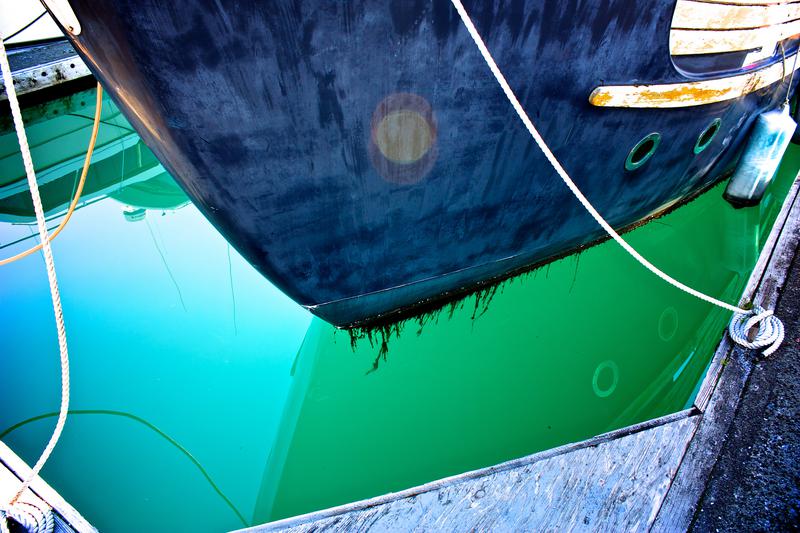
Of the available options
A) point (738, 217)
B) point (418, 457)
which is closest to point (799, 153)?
point (738, 217)

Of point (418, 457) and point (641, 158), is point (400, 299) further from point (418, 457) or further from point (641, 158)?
point (641, 158)

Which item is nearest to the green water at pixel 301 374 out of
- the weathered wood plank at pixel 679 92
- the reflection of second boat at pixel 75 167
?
the reflection of second boat at pixel 75 167

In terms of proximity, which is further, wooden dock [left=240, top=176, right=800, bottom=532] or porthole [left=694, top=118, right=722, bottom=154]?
porthole [left=694, top=118, right=722, bottom=154]

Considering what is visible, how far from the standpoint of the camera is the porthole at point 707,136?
287 cm

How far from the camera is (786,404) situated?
1.99 m

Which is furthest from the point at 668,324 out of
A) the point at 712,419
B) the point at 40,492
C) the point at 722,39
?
the point at 40,492

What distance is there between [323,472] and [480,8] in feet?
7.34

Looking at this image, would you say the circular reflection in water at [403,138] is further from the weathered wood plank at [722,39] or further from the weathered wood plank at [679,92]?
the weathered wood plank at [722,39]

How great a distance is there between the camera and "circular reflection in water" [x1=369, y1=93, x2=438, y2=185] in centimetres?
177

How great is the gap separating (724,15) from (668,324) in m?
1.96

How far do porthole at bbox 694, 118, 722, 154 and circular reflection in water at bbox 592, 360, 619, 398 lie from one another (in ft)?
4.73

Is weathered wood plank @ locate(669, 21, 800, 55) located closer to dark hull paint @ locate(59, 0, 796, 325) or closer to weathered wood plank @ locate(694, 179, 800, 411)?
dark hull paint @ locate(59, 0, 796, 325)

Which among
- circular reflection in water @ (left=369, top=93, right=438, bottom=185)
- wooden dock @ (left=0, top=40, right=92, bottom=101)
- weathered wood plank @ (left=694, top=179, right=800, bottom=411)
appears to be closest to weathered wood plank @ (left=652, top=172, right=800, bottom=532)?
weathered wood plank @ (left=694, top=179, right=800, bottom=411)

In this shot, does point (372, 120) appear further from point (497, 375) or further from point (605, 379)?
point (605, 379)
